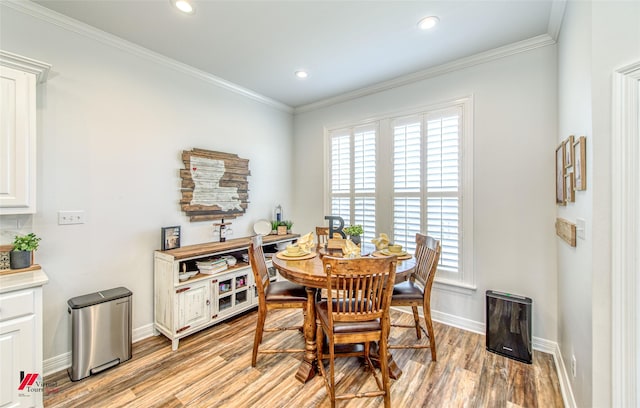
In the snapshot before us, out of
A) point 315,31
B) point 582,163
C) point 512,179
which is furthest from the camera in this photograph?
point 512,179

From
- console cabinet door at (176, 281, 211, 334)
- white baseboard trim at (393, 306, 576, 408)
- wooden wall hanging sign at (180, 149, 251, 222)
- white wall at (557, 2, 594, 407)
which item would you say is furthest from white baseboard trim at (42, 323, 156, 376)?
white wall at (557, 2, 594, 407)

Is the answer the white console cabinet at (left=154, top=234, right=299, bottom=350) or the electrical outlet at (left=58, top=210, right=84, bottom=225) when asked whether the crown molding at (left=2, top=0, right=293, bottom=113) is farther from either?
the white console cabinet at (left=154, top=234, right=299, bottom=350)

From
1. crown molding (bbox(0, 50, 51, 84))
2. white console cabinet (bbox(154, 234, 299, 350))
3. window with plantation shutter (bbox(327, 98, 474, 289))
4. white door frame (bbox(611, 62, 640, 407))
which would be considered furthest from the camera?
window with plantation shutter (bbox(327, 98, 474, 289))

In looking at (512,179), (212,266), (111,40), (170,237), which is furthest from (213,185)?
(512,179)

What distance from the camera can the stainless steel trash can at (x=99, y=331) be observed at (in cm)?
208

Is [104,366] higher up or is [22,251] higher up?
[22,251]

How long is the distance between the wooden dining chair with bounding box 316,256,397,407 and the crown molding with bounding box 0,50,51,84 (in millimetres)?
2390

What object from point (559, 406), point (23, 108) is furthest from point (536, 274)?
point (23, 108)

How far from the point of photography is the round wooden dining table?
6.48 ft

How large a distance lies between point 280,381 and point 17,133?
255cm

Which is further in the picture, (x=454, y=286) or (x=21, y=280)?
(x=454, y=286)

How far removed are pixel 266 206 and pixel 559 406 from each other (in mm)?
3536

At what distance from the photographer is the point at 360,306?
6.06 feet

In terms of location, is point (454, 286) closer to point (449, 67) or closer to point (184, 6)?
point (449, 67)
